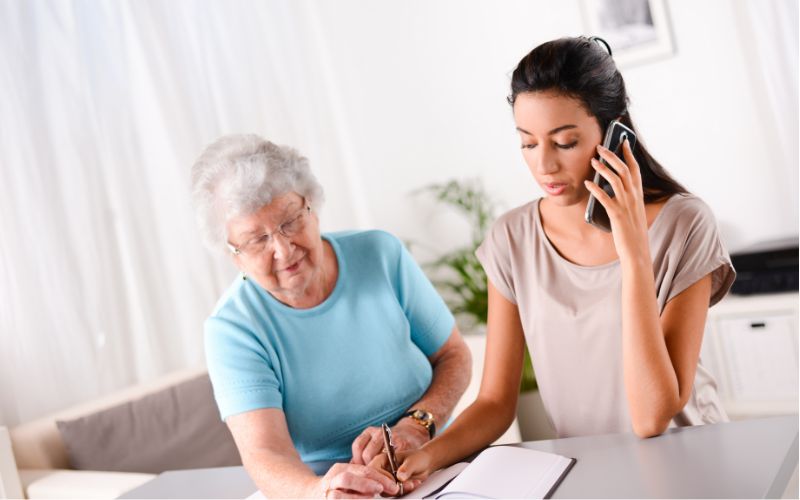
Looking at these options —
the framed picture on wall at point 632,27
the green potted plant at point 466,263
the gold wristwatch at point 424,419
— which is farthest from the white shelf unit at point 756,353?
the gold wristwatch at point 424,419

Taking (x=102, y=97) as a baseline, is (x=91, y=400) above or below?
below

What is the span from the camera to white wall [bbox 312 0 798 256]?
3463 millimetres

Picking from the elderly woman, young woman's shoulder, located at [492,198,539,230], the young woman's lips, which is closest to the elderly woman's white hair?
the elderly woman

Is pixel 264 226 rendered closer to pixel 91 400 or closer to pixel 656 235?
pixel 656 235

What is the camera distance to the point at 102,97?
10.1ft

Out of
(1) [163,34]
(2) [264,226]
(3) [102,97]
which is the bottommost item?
(2) [264,226]

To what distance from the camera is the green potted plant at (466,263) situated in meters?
3.89

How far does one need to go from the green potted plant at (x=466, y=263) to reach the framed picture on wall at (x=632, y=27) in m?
0.96

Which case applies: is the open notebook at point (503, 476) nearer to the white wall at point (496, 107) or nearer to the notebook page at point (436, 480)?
the notebook page at point (436, 480)

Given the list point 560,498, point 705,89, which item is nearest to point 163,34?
point 705,89

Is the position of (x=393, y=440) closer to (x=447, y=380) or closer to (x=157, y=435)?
(x=447, y=380)

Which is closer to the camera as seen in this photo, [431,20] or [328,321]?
[328,321]

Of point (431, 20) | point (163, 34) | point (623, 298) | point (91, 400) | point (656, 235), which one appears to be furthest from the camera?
point (431, 20)

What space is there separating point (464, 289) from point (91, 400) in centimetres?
205
